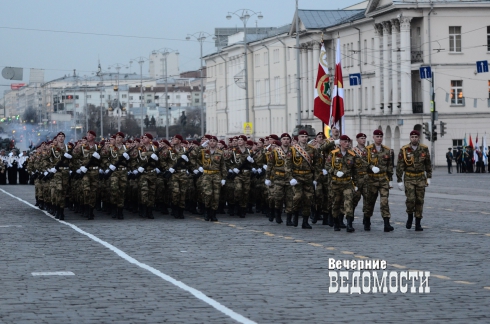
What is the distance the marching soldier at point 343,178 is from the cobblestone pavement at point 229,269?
393 mm

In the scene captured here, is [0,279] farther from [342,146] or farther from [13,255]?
[342,146]

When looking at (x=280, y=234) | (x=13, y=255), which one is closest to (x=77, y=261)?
(x=13, y=255)

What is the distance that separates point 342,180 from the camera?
65.4 ft

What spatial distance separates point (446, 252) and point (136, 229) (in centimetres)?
705

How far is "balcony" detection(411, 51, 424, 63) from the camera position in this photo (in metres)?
70.5

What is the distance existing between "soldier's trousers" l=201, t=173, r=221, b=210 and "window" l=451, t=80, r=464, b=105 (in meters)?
49.2

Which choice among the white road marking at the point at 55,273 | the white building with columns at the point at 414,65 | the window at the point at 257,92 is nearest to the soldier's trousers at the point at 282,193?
the white road marking at the point at 55,273

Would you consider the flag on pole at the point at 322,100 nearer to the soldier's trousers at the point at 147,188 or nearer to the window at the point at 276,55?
the soldier's trousers at the point at 147,188

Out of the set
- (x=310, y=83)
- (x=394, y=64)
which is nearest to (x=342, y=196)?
(x=394, y=64)

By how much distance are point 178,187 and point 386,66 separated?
167 ft

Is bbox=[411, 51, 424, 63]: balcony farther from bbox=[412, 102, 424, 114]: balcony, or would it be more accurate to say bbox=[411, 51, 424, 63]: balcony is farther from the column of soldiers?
the column of soldiers

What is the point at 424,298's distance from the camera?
11.4m

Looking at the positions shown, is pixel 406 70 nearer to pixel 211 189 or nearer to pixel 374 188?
pixel 211 189

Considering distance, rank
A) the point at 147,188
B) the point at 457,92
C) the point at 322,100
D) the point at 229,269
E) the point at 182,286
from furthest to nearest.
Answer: the point at 457,92 < the point at 322,100 < the point at 147,188 < the point at 229,269 < the point at 182,286
